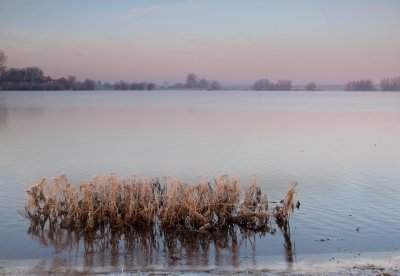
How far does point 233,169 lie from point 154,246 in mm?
10256

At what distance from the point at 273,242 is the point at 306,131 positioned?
27.7 meters

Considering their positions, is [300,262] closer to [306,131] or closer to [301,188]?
[301,188]

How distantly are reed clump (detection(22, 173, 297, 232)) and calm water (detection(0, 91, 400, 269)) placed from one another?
67 cm

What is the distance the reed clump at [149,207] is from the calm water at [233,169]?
67 cm

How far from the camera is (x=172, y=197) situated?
1284cm

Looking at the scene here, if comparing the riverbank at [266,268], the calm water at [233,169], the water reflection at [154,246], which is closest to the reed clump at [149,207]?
the water reflection at [154,246]

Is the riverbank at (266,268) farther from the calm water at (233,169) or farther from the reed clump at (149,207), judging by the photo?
the reed clump at (149,207)

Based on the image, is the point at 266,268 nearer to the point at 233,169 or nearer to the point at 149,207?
the point at 149,207

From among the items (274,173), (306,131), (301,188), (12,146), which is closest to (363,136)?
(306,131)

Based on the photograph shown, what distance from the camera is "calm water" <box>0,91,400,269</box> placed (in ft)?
39.0

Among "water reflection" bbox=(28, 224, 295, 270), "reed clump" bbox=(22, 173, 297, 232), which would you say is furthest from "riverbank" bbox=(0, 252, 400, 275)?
"reed clump" bbox=(22, 173, 297, 232)

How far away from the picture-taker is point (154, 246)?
12070 mm

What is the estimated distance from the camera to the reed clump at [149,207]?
1295cm

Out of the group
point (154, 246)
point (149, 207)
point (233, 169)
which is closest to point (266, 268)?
point (154, 246)
